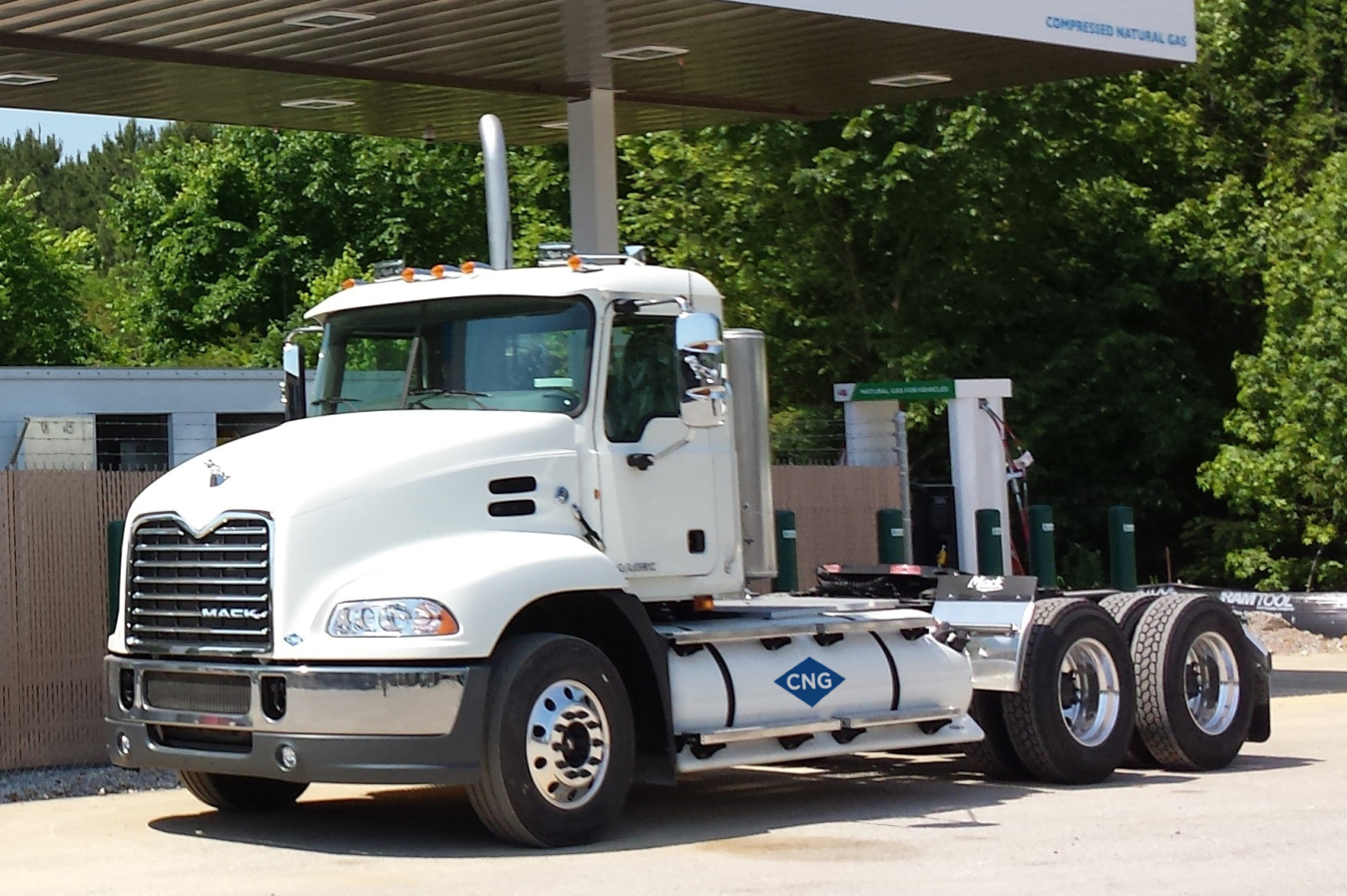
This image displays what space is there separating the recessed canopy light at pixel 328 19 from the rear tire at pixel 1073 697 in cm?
722

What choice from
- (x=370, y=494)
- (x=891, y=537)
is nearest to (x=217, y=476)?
(x=370, y=494)

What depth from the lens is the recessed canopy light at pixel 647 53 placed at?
59.5ft

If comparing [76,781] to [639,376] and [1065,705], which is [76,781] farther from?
[1065,705]

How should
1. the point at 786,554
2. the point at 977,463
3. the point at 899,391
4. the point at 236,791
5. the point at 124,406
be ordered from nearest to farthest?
1. the point at 236,791
2. the point at 786,554
3. the point at 977,463
4. the point at 899,391
5. the point at 124,406

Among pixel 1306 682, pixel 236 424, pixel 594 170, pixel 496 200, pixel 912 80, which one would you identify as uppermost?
pixel 912 80

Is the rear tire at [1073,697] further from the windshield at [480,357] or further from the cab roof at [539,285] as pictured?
the windshield at [480,357]

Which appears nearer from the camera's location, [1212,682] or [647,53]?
[1212,682]

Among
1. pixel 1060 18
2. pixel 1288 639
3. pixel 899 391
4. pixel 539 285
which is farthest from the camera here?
pixel 1288 639

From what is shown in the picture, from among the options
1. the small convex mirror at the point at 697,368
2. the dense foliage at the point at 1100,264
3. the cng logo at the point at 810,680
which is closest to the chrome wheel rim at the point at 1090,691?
the cng logo at the point at 810,680

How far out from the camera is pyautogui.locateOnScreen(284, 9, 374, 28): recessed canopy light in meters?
16.5

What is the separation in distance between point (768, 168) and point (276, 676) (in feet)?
72.9

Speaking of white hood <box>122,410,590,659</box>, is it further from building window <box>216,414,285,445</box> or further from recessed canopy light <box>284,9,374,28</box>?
building window <box>216,414,285,445</box>

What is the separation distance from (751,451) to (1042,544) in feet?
28.0

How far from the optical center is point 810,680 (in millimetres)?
11922
